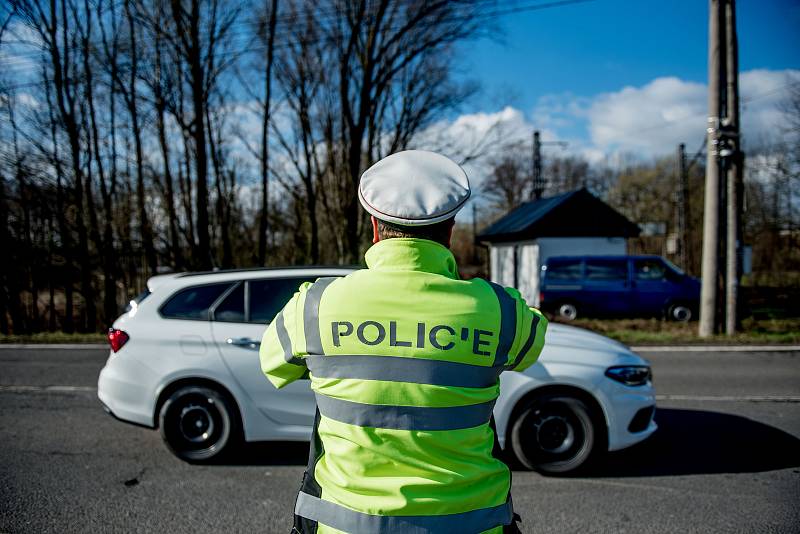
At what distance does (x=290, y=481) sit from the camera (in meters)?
4.41

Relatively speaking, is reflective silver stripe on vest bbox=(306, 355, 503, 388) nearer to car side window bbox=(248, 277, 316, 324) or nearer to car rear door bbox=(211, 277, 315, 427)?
car rear door bbox=(211, 277, 315, 427)

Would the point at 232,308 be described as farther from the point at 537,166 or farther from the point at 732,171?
the point at 537,166

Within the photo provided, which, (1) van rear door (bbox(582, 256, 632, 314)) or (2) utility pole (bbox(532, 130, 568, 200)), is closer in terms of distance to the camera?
(1) van rear door (bbox(582, 256, 632, 314))

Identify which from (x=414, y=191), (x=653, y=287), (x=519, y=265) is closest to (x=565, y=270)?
(x=653, y=287)

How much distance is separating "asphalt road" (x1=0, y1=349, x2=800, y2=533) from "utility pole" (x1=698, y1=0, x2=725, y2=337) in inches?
221

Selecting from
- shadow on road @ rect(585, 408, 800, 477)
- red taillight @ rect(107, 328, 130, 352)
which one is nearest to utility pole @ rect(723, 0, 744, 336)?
shadow on road @ rect(585, 408, 800, 477)

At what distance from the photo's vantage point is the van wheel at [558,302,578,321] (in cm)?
1627

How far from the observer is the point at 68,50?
1748 cm

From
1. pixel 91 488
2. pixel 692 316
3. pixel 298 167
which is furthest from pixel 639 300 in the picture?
pixel 298 167

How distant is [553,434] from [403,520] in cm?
339

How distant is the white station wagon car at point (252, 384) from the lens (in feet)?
14.6

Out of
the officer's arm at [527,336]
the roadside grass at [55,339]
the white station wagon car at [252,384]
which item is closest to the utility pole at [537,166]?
the roadside grass at [55,339]

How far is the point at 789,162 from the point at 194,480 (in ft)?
100

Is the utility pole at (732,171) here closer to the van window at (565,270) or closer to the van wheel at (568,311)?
the van wheel at (568,311)
